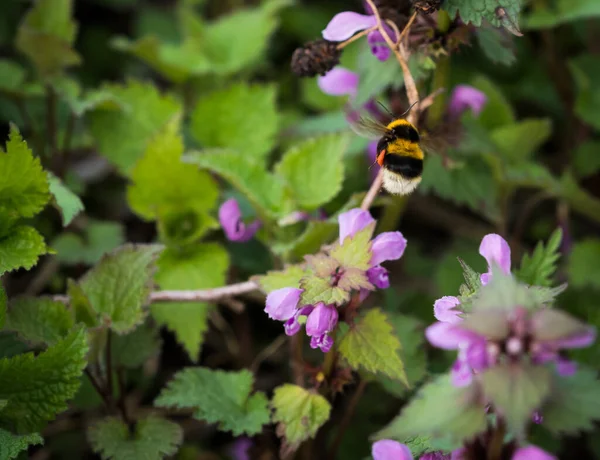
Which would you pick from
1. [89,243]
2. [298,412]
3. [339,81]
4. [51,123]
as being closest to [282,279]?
[298,412]

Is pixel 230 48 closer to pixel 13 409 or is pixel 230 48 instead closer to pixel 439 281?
pixel 439 281

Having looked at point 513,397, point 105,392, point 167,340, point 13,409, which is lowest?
point 167,340

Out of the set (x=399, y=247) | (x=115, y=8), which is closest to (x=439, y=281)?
(x=399, y=247)

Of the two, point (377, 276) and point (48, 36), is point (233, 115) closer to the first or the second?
point (48, 36)

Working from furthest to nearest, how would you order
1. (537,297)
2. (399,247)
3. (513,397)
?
(399,247) < (537,297) < (513,397)

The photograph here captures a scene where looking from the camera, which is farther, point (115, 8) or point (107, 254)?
point (115, 8)

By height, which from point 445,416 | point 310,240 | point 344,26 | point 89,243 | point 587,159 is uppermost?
point 344,26

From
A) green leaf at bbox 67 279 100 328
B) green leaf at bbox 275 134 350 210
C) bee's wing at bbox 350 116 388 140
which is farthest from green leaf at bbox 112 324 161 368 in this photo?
bee's wing at bbox 350 116 388 140
